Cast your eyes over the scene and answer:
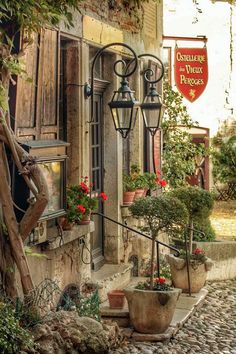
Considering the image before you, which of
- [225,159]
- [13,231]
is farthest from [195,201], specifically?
[225,159]

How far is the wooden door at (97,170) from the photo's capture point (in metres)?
10.6

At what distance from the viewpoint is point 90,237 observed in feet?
33.5

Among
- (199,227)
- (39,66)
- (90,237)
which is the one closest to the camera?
(39,66)

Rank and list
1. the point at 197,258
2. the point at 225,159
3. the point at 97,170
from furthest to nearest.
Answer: the point at 225,159 → the point at 197,258 → the point at 97,170

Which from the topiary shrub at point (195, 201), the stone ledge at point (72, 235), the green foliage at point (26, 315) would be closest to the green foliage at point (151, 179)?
the topiary shrub at point (195, 201)

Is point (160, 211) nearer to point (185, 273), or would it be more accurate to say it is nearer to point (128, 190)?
point (185, 273)

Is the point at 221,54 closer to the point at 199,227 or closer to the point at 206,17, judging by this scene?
the point at 206,17

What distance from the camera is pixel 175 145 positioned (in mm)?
14641

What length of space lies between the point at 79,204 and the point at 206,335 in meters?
1.97

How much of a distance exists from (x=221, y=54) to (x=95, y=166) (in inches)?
481

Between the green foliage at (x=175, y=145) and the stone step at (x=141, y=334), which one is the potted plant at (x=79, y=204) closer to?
the stone step at (x=141, y=334)

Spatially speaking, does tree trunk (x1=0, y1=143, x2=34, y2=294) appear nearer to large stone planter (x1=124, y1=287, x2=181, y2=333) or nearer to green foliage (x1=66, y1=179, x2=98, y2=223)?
green foliage (x1=66, y1=179, x2=98, y2=223)

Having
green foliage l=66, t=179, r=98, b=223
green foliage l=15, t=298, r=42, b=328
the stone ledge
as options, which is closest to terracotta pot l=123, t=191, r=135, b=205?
the stone ledge

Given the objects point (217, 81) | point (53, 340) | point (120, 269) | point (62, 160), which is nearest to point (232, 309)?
point (120, 269)
